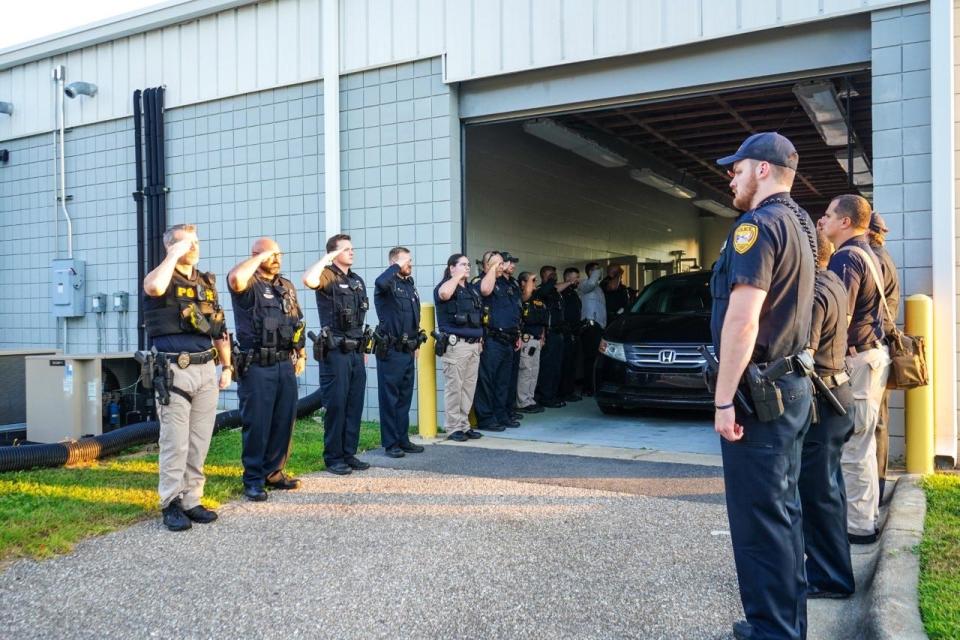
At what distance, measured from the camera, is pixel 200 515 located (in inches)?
190

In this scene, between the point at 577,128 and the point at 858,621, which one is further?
the point at 577,128

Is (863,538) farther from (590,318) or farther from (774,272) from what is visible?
(590,318)

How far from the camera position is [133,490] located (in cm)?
554

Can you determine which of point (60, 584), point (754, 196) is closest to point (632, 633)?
point (754, 196)

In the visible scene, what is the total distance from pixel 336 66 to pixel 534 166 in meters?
4.37

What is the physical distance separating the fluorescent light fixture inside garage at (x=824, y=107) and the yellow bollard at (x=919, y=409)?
276 cm

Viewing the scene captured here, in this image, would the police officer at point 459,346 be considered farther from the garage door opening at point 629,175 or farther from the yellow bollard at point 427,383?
the garage door opening at point 629,175

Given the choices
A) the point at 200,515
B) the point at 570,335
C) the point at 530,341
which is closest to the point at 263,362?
the point at 200,515

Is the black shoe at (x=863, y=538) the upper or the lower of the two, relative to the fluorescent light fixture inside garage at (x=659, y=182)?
lower

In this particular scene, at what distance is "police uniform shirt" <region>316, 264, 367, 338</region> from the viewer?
6.20 meters

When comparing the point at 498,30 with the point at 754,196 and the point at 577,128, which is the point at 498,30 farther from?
the point at 754,196

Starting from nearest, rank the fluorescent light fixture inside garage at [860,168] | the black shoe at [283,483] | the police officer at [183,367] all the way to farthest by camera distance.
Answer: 1. the police officer at [183,367]
2. the black shoe at [283,483]
3. the fluorescent light fixture inside garage at [860,168]

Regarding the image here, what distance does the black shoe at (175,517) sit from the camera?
183 inches

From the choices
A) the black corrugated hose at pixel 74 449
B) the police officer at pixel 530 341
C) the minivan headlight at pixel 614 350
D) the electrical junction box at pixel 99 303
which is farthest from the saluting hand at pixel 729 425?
the electrical junction box at pixel 99 303
